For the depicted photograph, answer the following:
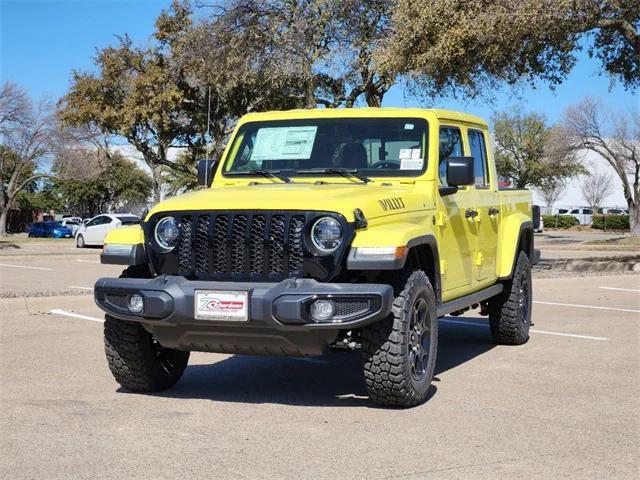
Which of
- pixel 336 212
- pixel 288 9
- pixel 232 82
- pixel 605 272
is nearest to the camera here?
pixel 336 212

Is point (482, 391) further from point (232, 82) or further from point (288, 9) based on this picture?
point (232, 82)

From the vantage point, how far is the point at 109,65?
37344 mm

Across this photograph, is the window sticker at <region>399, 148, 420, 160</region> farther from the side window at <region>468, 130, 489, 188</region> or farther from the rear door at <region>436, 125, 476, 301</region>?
the side window at <region>468, 130, 489, 188</region>

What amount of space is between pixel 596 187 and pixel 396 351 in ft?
270

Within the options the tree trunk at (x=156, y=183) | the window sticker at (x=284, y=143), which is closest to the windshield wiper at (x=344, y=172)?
the window sticker at (x=284, y=143)

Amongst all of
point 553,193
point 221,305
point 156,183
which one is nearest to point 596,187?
point 553,193

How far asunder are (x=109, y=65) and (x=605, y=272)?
79.8 feet

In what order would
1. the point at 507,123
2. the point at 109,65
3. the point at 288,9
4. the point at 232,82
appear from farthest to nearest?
the point at 507,123 → the point at 109,65 → the point at 232,82 → the point at 288,9

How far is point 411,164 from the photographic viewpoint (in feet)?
23.0

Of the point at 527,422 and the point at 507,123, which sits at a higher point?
the point at 507,123

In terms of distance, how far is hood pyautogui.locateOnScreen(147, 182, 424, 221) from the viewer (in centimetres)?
580

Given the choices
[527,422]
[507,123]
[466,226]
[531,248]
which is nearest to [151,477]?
[527,422]

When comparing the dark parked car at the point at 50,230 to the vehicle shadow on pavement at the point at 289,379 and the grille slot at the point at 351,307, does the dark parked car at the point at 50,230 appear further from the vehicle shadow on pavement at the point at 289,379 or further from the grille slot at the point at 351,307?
the grille slot at the point at 351,307

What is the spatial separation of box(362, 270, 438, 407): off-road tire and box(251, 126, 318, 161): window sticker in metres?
1.64
